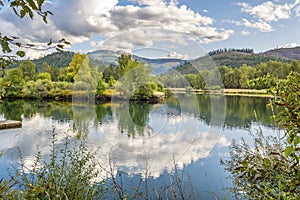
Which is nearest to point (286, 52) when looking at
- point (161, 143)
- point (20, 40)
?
point (161, 143)

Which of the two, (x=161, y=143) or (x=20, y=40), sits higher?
(x=20, y=40)

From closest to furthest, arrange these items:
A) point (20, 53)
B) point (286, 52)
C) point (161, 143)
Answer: point (20, 53)
point (161, 143)
point (286, 52)

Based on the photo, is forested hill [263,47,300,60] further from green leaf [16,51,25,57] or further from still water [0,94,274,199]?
green leaf [16,51,25,57]

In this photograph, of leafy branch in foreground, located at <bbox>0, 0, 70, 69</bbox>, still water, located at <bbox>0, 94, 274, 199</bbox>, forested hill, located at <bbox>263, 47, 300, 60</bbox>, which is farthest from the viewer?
forested hill, located at <bbox>263, 47, 300, 60</bbox>

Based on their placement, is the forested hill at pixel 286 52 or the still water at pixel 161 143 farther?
the forested hill at pixel 286 52

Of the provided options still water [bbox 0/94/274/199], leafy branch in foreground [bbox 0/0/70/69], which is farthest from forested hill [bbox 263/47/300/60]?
leafy branch in foreground [bbox 0/0/70/69]

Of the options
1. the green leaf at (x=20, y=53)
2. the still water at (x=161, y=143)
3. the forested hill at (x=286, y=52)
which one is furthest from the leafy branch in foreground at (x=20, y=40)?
the forested hill at (x=286, y=52)

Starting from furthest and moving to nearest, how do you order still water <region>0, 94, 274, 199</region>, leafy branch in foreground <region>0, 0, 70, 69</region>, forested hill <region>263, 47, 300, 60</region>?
forested hill <region>263, 47, 300, 60</region>, still water <region>0, 94, 274, 199</region>, leafy branch in foreground <region>0, 0, 70, 69</region>

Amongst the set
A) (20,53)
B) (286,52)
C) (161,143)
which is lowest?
(161,143)

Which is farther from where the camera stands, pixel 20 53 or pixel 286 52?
pixel 286 52

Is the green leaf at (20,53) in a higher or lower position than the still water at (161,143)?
higher

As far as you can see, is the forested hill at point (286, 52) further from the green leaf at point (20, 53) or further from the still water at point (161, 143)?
the green leaf at point (20, 53)

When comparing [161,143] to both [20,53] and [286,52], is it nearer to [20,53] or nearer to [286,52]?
[20,53]

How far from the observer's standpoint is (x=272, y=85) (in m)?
1.49
